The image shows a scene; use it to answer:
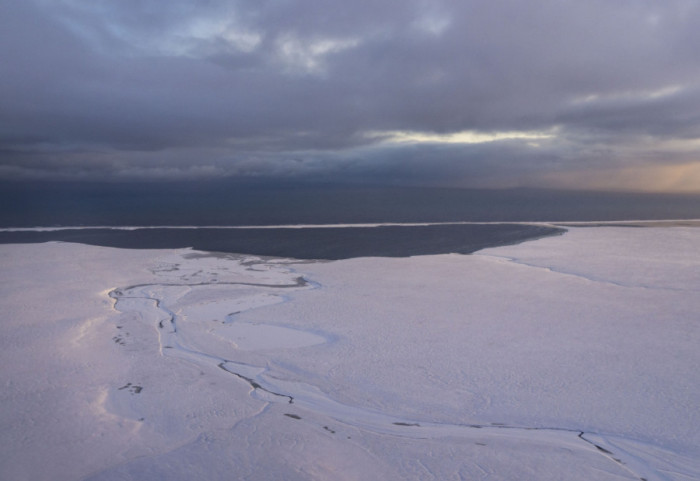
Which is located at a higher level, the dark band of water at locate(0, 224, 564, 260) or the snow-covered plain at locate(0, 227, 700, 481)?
the dark band of water at locate(0, 224, 564, 260)

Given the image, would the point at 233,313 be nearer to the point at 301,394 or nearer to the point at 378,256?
the point at 301,394

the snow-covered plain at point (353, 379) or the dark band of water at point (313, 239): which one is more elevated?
the dark band of water at point (313, 239)

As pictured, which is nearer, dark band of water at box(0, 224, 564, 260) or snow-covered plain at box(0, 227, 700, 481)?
snow-covered plain at box(0, 227, 700, 481)

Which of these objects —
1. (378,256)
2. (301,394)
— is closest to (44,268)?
(378,256)

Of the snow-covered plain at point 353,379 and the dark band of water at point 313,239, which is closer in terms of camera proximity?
the snow-covered plain at point 353,379
